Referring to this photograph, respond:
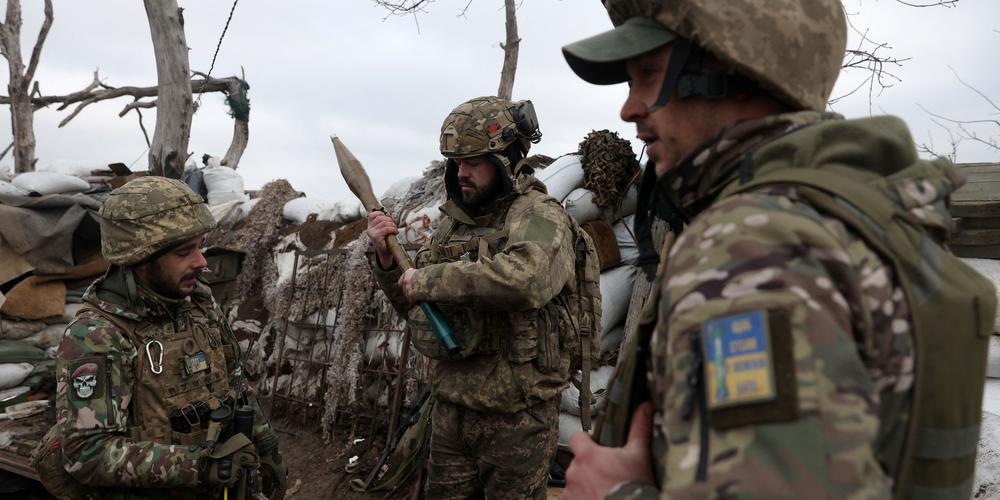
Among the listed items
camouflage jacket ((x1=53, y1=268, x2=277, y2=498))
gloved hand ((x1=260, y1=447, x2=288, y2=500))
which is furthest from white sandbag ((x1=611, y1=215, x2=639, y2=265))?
camouflage jacket ((x1=53, y1=268, x2=277, y2=498))

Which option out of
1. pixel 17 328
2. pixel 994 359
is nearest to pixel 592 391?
pixel 994 359

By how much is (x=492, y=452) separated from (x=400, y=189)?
13.8ft

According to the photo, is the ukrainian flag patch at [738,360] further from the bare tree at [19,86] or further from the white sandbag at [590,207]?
the bare tree at [19,86]

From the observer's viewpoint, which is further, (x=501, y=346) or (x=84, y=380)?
(x=501, y=346)

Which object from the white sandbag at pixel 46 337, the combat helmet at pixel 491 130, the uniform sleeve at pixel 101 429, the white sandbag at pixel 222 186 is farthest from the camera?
the white sandbag at pixel 222 186

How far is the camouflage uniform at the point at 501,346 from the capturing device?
2.70m

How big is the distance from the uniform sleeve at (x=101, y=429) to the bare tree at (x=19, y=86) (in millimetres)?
9150

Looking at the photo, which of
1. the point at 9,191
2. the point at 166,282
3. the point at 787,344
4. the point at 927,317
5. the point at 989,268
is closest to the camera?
the point at 787,344

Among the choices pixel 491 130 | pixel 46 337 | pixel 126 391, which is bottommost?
pixel 46 337

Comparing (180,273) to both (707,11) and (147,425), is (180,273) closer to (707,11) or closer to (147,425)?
(147,425)

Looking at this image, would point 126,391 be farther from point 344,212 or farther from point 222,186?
point 222,186

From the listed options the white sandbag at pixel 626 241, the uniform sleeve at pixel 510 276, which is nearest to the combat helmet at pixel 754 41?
the uniform sleeve at pixel 510 276

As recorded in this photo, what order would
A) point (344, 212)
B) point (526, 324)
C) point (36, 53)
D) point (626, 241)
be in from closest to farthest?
point (526, 324), point (626, 241), point (344, 212), point (36, 53)

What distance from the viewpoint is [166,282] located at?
258 centimetres
